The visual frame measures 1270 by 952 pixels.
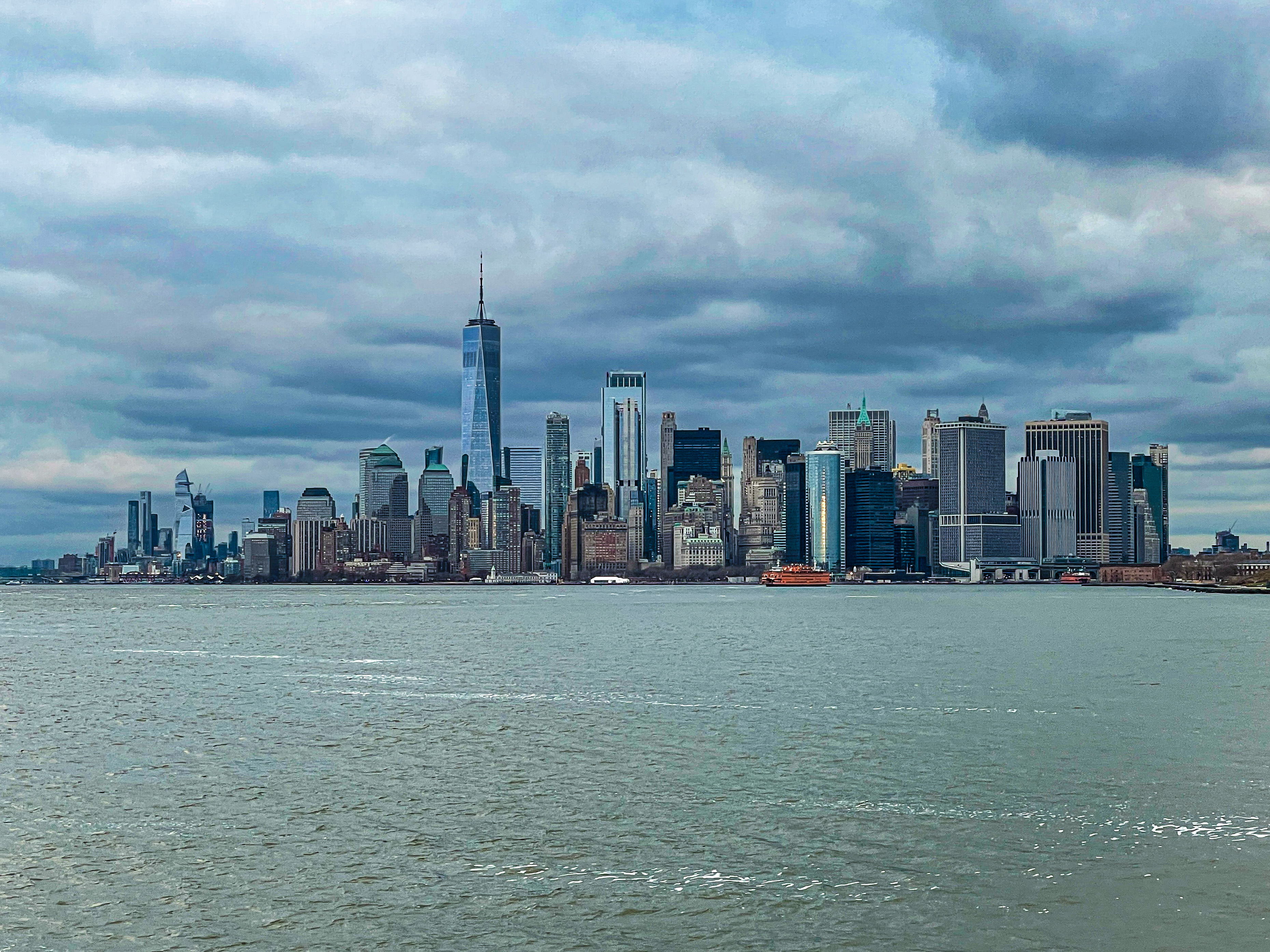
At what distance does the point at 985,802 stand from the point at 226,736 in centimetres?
2841

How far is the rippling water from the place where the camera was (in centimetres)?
2508

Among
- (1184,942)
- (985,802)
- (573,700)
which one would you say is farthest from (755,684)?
(1184,942)

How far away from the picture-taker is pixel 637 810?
3525cm

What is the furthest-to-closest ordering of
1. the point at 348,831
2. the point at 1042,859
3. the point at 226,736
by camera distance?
the point at 226,736 → the point at 348,831 → the point at 1042,859

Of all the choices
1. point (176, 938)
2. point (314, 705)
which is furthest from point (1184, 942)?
point (314, 705)

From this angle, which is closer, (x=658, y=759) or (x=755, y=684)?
(x=658, y=759)

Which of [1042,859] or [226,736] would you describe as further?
[226,736]

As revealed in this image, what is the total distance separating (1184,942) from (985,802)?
12.2 m

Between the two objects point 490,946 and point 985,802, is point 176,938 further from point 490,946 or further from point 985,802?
point 985,802

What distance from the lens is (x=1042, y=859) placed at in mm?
29391

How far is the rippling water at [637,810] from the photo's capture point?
25.1 m

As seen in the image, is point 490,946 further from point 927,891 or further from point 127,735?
point 127,735

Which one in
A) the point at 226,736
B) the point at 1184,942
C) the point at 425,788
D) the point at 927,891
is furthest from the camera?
the point at 226,736

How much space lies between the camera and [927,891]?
26.8 metres
